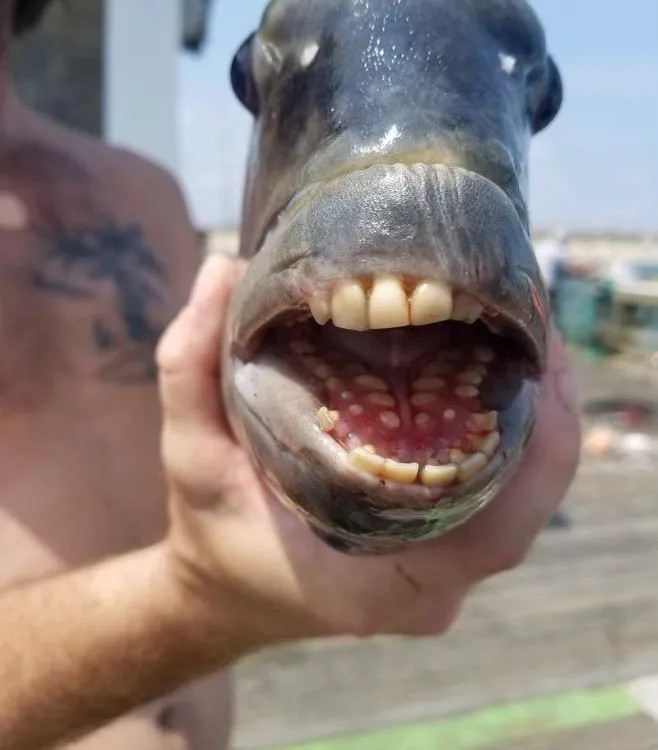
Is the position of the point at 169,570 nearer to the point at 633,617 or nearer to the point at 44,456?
the point at 44,456

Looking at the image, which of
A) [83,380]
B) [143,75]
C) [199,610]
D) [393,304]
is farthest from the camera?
[143,75]

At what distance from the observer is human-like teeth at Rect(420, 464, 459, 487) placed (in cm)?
39

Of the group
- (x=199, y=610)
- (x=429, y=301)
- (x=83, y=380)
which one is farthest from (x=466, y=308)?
(x=83, y=380)

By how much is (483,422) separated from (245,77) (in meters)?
0.32

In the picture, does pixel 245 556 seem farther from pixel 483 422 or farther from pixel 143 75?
pixel 143 75

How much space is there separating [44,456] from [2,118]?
472 millimetres

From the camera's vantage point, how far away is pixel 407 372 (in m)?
0.44

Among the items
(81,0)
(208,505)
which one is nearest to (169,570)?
Result: (208,505)

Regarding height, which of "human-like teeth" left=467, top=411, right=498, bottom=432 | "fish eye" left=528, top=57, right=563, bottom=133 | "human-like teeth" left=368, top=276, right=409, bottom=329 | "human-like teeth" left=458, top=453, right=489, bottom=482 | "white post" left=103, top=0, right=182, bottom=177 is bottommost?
"white post" left=103, top=0, right=182, bottom=177

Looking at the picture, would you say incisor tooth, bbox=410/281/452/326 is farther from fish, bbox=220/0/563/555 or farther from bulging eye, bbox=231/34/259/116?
bulging eye, bbox=231/34/259/116

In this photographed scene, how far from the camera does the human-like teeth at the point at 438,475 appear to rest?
0.39 metres

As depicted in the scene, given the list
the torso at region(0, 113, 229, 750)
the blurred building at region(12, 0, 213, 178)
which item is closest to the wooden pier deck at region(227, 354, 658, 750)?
the torso at region(0, 113, 229, 750)

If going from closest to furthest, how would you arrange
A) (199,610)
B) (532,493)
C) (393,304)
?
(393,304)
(532,493)
(199,610)

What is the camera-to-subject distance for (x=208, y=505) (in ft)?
1.98
